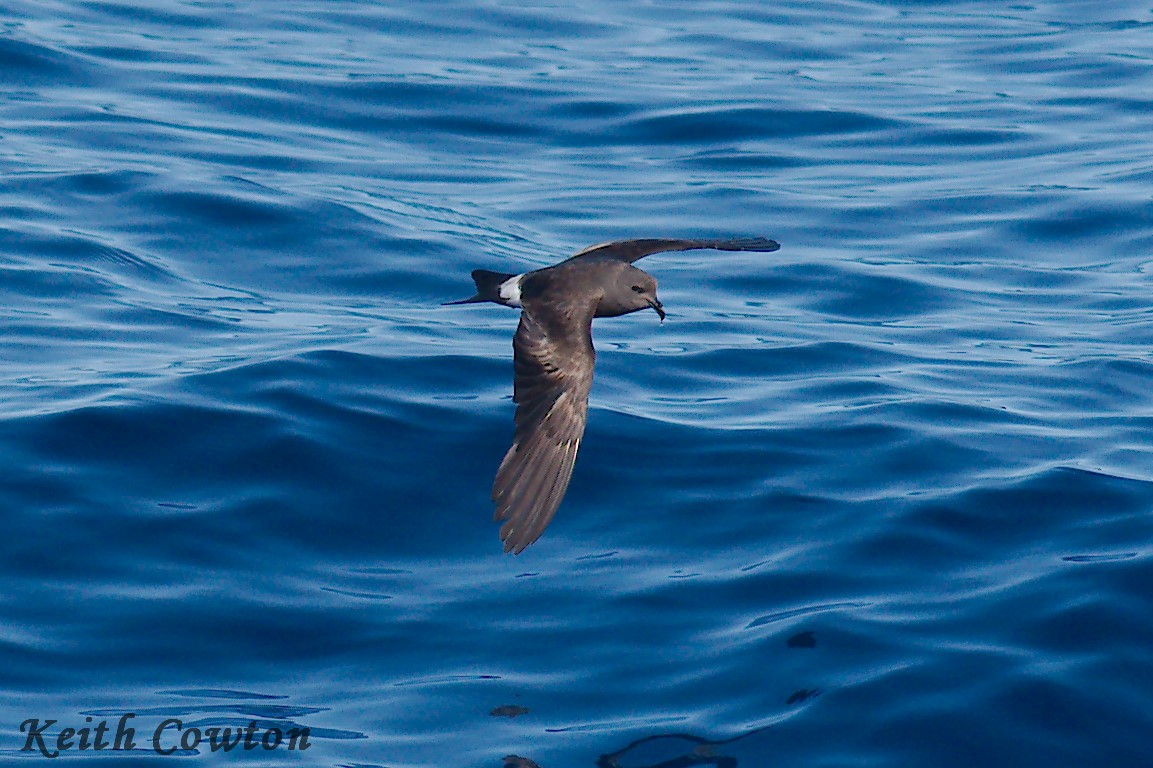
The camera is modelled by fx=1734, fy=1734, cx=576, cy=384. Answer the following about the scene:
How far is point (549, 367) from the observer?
6.12 m

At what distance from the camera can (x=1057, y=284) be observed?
11.5 meters

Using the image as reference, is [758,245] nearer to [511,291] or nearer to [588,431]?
[511,291]

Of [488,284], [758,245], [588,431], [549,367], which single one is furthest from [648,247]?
[588,431]

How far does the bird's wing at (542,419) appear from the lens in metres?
5.69

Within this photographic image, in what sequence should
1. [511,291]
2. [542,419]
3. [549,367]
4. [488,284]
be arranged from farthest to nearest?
1. [488,284]
2. [511,291]
3. [549,367]
4. [542,419]

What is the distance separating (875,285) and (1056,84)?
7000 millimetres

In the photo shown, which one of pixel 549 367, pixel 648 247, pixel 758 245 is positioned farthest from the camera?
pixel 758 245

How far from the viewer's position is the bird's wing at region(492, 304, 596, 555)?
5688mm

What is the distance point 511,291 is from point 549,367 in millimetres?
705

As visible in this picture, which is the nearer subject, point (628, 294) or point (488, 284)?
point (628, 294)

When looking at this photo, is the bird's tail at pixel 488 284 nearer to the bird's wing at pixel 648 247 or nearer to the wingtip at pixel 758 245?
the bird's wing at pixel 648 247

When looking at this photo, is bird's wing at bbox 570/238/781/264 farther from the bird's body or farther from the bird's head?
the bird's head

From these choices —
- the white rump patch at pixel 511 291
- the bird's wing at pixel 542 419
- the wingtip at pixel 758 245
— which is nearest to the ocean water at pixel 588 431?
the bird's wing at pixel 542 419

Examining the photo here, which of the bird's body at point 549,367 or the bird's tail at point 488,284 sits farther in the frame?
the bird's tail at point 488,284
